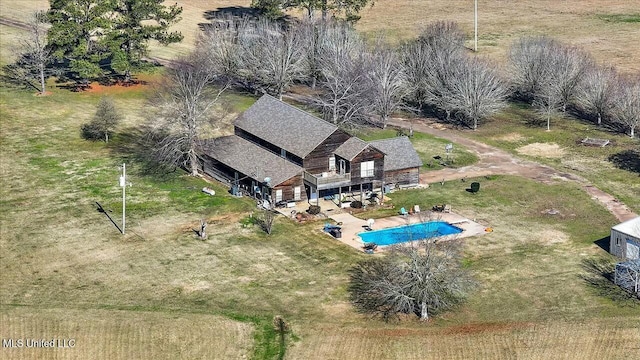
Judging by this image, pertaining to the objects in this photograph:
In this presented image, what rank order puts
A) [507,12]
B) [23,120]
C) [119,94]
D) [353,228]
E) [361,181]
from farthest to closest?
1. [507,12]
2. [119,94]
3. [23,120]
4. [361,181]
5. [353,228]

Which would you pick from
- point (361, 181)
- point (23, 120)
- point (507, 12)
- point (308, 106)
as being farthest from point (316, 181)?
point (507, 12)

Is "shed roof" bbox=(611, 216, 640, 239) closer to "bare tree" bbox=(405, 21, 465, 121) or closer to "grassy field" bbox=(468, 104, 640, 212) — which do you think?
"grassy field" bbox=(468, 104, 640, 212)

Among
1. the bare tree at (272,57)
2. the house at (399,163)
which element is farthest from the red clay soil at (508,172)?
the bare tree at (272,57)

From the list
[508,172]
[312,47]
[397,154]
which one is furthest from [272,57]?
[508,172]

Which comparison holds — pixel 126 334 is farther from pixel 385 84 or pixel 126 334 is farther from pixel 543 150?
pixel 543 150

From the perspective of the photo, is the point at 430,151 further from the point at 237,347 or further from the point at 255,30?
the point at 237,347
